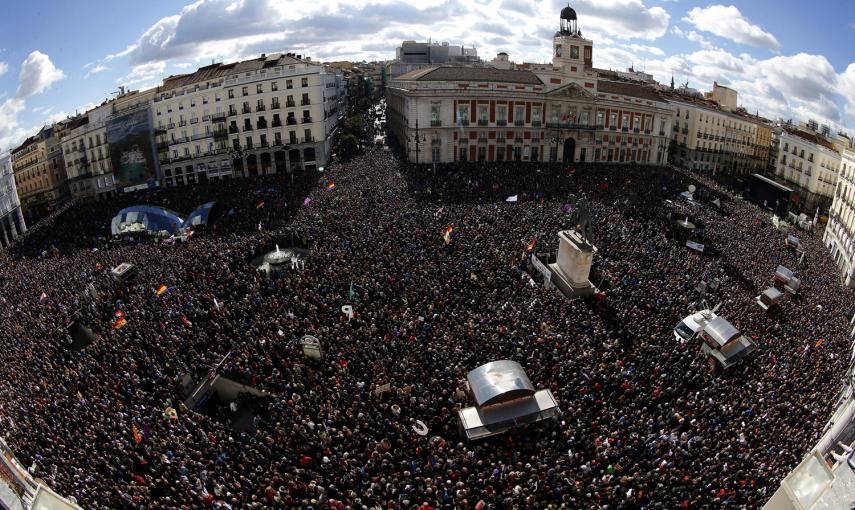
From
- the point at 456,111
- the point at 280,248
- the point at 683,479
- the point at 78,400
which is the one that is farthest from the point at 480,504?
the point at 456,111

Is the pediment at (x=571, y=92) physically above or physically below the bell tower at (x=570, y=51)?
below

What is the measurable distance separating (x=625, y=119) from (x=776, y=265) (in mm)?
33702

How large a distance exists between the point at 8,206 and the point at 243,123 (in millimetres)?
27948

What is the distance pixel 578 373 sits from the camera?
821 inches

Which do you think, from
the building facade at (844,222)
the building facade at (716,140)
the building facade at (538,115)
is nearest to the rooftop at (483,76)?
the building facade at (538,115)

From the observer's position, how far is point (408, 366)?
69.5ft

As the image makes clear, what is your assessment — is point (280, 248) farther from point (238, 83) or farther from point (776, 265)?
point (776, 265)

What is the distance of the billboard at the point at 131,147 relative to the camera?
5806 cm

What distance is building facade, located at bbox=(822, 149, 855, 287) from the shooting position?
148 feet

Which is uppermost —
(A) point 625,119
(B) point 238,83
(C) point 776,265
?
(B) point 238,83

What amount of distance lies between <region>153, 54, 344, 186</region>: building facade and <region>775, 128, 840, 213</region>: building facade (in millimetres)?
64335

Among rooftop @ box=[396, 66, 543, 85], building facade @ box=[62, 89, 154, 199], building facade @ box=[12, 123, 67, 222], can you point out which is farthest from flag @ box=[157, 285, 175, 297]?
building facade @ box=[12, 123, 67, 222]

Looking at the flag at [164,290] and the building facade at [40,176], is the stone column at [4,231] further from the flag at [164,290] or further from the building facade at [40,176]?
the flag at [164,290]

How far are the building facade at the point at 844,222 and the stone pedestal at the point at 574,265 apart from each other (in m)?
27.9
